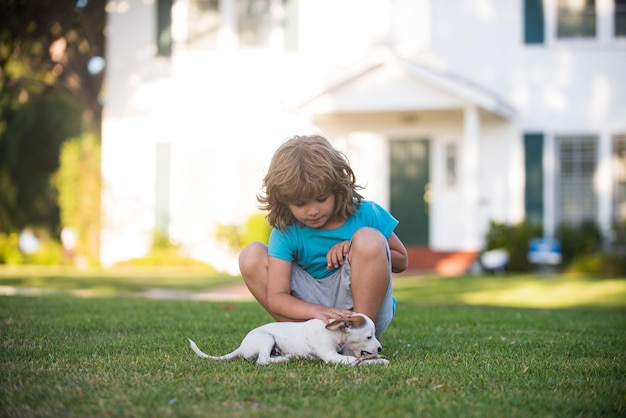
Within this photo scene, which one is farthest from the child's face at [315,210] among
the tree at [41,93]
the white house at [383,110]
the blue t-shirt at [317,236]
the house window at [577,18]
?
the tree at [41,93]

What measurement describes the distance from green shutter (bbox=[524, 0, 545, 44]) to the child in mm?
11348

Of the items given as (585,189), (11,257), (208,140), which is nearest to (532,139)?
(585,189)

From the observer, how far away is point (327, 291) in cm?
432

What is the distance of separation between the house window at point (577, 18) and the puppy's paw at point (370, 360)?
1219cm

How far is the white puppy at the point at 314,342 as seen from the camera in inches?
149

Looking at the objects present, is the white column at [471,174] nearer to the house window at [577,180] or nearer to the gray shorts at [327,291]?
the house window at [577,180]

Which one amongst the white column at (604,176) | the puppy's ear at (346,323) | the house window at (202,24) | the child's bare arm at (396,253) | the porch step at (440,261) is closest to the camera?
the puppy's ear at (346,323)

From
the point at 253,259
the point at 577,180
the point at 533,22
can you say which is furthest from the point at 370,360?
the point at 533,22

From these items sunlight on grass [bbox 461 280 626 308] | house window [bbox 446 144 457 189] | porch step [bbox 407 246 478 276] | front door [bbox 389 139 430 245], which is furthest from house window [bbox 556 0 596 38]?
sunlight on grass [bbox 461 280 626 308]

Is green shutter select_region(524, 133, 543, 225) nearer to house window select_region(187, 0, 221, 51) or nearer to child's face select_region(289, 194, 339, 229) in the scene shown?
house window select_region(187, 0, 221, 51)

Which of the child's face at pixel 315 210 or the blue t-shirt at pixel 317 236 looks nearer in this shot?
the child's face at pixel 315 210

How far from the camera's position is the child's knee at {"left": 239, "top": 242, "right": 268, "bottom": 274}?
4.26 meters

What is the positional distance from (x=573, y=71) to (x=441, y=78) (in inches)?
107

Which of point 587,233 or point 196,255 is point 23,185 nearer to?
point 196,255
